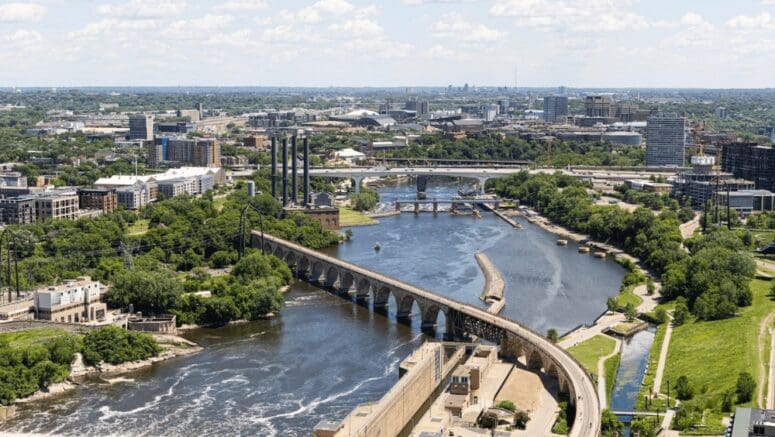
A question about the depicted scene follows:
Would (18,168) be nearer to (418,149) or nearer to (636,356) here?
(418,149)

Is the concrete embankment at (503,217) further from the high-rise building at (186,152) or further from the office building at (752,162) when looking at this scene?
the high-rise building at (186,152)

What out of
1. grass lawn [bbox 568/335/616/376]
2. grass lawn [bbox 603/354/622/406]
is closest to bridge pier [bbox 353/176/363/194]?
grass lawn [bbox 568/335/616/376]

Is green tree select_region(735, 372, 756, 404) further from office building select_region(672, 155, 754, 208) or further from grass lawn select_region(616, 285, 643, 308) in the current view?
office building select_region(672, 155, 754, 208)

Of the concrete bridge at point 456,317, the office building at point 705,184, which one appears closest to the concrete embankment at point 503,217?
the office building at point 705,184

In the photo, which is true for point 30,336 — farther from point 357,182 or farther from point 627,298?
point 357,182

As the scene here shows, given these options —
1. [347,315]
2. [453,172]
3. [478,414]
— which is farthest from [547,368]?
[453,172]
